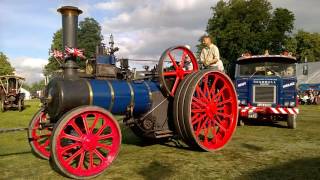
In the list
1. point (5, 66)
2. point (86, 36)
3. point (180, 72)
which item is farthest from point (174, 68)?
point (5, 66)

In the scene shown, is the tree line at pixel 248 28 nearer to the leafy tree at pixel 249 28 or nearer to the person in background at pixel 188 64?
the leafy tree at pixel 249 28

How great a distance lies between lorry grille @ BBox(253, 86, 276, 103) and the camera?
1116 centimetres

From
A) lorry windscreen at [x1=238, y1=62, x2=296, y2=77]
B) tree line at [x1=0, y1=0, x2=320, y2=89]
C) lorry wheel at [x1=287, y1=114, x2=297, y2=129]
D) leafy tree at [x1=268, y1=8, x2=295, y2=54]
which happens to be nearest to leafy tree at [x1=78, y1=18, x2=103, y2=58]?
tree line at [x1=0, y1=0, x2=320, y2=89]

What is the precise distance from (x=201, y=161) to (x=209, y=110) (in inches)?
54.0

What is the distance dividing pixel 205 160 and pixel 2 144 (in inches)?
189

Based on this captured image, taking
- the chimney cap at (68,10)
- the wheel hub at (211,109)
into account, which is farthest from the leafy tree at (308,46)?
the chimney cap at (68,10)

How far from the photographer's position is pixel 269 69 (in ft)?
37.9

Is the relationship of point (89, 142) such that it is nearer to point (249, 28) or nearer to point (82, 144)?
point (82, 144)

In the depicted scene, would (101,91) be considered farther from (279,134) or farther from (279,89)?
(279,89)

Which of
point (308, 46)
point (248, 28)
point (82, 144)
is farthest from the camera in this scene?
point (308, 46)

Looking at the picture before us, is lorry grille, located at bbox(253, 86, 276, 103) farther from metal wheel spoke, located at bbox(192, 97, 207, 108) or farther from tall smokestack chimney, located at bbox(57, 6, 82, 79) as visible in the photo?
tall smokestack chimney, located at bbox(57, 6, 82, 79)

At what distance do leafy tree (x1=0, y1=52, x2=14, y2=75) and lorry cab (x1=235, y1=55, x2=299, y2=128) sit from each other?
6516cm

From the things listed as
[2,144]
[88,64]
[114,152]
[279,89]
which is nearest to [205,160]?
[114,152]

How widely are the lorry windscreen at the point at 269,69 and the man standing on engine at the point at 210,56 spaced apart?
146 inches
